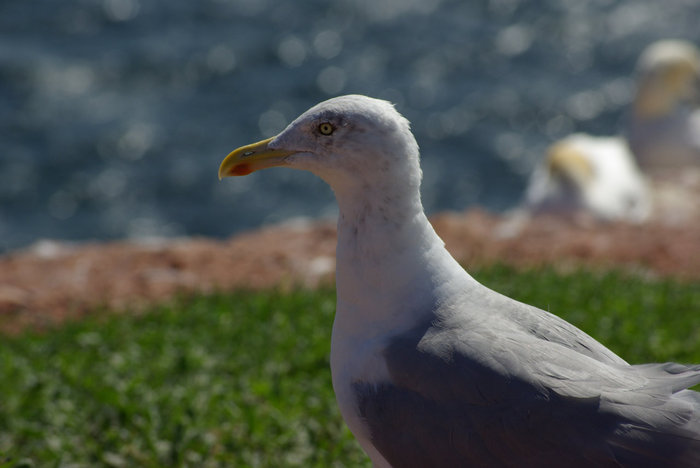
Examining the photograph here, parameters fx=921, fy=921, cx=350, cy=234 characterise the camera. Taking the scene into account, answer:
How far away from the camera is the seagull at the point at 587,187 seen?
1018cm

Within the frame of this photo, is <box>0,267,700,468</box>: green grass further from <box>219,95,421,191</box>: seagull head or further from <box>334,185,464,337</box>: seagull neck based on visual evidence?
<box>219,95,421,191</box>: seagull head

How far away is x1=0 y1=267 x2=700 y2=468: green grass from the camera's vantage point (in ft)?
15.4

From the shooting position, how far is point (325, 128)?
11.4 ft

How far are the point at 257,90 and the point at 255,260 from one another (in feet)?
29.9

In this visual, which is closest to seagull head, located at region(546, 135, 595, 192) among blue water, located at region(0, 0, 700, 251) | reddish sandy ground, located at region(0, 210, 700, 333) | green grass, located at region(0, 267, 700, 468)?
reddish sandy ground, located at region(0, 210, 700, 333)

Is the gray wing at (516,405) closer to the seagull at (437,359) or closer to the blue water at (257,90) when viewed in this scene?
the seagull at (437,359)

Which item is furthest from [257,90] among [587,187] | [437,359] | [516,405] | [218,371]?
[516,405]

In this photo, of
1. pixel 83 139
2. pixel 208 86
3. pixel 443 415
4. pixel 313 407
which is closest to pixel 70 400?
pixel 313 407

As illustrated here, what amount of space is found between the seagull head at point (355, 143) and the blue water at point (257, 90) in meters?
10.7

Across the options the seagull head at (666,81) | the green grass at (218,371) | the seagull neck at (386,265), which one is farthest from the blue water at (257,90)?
the seagull neck at (386,265)

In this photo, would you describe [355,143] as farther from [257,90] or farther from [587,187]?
[257,90]

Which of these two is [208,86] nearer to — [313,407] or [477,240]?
[477,240]

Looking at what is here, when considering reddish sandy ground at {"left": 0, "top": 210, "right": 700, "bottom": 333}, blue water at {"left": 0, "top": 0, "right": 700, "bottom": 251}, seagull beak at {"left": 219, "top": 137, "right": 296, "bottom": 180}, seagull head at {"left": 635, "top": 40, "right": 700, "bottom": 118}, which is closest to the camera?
seagull beak at {"left": 219, "top": 137, "right": 296, "bottom": 180}

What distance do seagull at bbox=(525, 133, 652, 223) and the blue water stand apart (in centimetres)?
394
